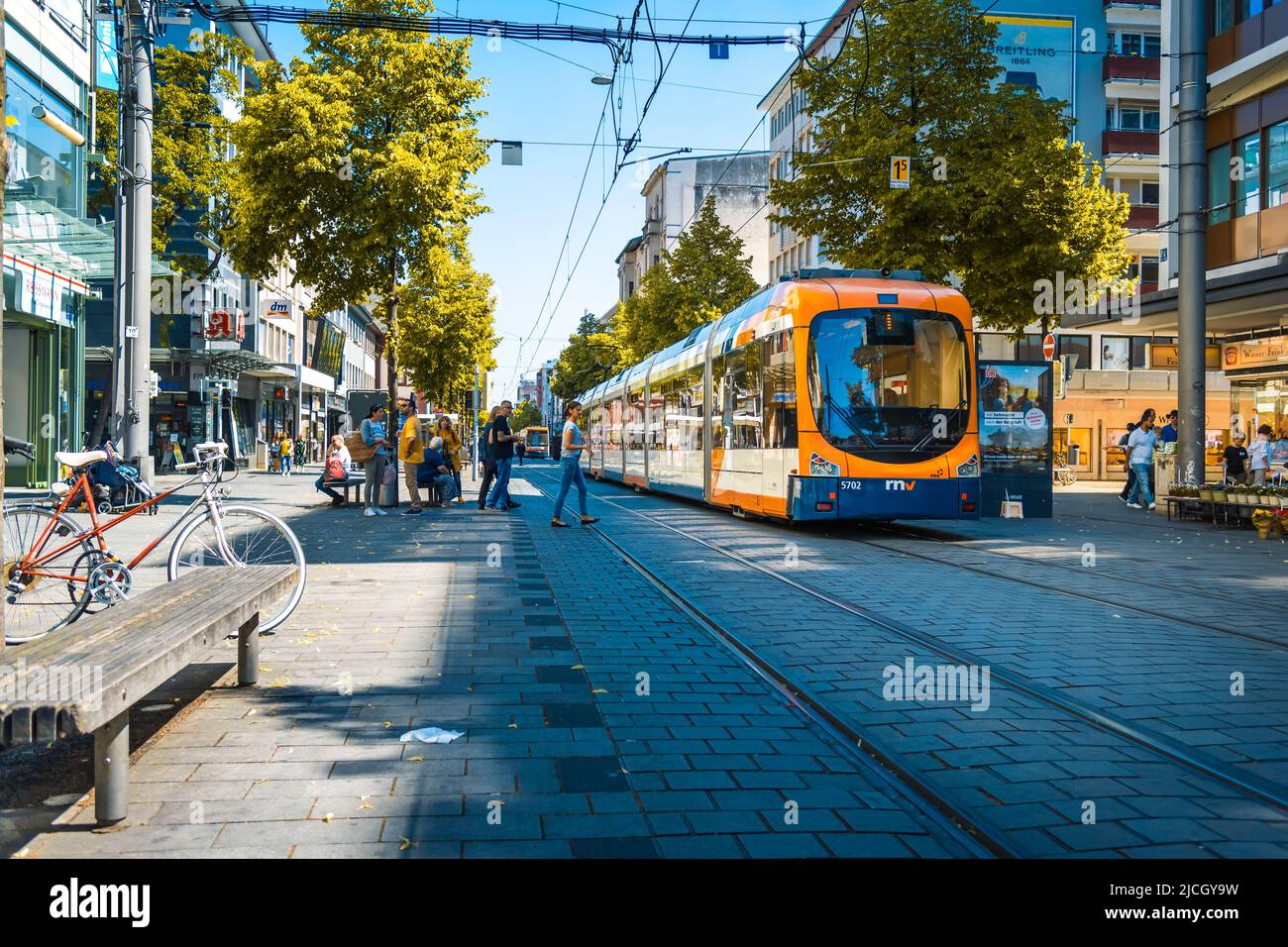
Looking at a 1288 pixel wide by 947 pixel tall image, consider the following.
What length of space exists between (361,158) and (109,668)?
17992 mm

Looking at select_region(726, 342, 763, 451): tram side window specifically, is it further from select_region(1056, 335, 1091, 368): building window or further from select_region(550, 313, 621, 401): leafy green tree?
select_region(550, 313, 621, 401): leafy green tree

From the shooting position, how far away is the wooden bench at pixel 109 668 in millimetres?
3055

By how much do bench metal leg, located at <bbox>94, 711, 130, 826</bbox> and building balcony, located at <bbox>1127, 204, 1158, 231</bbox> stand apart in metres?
48.6

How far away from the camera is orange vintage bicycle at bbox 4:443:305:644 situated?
6.40 meters

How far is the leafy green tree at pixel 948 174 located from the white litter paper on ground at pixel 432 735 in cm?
1886

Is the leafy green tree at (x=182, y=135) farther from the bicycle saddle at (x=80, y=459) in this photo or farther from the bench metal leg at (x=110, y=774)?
the bench metal leg at (x=110, y=774)

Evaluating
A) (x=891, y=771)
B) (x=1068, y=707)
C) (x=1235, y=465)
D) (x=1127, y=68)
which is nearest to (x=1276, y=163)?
(x=1235, y=465)

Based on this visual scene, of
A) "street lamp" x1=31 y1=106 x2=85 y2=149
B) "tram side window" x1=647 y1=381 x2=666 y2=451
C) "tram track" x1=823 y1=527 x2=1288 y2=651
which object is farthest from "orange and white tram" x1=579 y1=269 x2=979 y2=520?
"street lamp" x1=31 y1=106 x2=85 y2=149

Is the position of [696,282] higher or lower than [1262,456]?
higher

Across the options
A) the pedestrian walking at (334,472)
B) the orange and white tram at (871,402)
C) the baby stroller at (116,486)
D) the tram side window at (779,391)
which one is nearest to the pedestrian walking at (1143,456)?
the orange and white tram at (871,402)

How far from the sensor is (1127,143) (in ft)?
151

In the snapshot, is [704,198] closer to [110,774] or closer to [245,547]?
[245,547]

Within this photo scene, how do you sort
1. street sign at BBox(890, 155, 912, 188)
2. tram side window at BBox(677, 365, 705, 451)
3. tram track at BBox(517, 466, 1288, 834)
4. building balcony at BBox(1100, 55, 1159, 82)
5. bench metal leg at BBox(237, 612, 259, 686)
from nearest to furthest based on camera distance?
tram track at BBox(517, 466, 1288, 834) → bench metal leg at BBox(237, 612, 259, 686) → tram side window at BBox(677, 365, 705, 451) → street sign at BBox(890, 155, 912, 188) → building balcony at BBox(1100, 55, 1159, 82)
